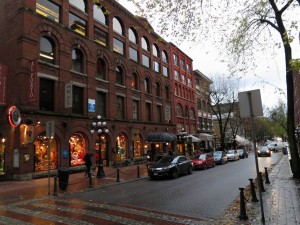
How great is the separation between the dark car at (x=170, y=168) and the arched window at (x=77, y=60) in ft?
38.2

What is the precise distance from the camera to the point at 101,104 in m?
27.6

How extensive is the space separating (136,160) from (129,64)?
1082cm

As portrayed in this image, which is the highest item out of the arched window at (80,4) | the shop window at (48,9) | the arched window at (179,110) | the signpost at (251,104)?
the arched window at (80,4)

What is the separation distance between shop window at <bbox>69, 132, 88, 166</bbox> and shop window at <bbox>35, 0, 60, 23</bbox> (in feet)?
31.8

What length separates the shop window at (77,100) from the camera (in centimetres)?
2424

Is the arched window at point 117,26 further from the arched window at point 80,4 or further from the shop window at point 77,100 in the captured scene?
the shop window at point 77,100

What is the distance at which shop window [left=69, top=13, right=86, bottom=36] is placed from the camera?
979 inches

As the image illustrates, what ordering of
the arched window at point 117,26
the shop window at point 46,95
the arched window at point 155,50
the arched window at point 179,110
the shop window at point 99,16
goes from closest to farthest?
the shop window at point 46,95, the shop window at point 99,16, the arched window at point 117,26, the arched window at point 155,50, the arched window at point 179,110

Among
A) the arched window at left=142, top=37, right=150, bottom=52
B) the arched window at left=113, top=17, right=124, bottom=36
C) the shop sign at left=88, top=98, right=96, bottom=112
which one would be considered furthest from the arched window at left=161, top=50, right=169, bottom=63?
the shop sign at left=88, top=98, right=96, bottom=112

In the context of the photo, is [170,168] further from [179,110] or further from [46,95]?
[179,110]

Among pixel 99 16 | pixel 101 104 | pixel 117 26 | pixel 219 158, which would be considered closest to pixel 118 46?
pixel 117 26

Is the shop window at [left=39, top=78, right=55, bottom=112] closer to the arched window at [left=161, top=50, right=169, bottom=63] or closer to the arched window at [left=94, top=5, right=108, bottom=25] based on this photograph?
the arched window at [left=94, top=5, right=108, bottom=25]

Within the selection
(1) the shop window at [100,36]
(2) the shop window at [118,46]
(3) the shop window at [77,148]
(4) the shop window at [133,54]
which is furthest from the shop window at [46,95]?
(4) the shop window at [133,54]

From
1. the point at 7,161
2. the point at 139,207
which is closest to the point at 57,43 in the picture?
the point at 7,161
